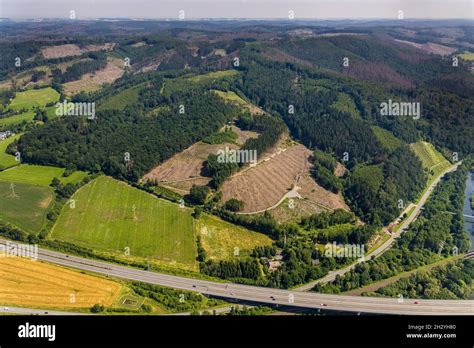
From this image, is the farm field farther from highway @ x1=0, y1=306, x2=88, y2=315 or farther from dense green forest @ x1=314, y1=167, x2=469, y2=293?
dense green forest @ x1=314, y1=167, x2=469, y2=293

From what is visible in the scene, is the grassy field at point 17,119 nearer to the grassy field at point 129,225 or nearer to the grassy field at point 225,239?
the grassy field at point 129,225

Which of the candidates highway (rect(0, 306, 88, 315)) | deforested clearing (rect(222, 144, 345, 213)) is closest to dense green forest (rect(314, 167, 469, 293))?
deforested clearing (rect(222, 144, 345, 213))

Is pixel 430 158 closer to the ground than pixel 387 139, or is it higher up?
closer to the ground

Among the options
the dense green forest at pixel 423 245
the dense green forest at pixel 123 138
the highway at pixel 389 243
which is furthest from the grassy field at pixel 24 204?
the dense green forest at pixel 423 245

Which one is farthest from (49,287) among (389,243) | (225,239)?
(389,243)

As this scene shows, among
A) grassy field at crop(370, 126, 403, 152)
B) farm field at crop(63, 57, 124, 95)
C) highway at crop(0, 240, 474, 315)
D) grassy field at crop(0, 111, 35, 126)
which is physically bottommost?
highway at crop(0, 240, 474, 315)

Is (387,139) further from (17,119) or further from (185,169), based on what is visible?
(17,119)

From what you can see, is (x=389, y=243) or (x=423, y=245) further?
(x=389, y=243)
